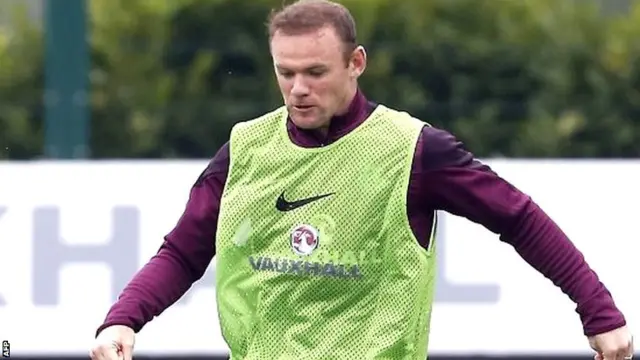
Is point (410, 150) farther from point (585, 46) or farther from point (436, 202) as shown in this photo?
point (585, 46)

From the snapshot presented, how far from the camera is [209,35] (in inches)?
393

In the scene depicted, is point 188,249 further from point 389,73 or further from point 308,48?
point 389,73

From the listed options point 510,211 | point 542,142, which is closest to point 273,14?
point 510,211

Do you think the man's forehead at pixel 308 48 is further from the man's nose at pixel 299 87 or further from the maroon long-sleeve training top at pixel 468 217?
the maroon long-sleeve training top at pixel 468 217

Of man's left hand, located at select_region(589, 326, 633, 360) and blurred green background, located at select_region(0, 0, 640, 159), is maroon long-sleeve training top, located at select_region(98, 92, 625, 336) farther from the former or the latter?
blurred green background, located at select_region(0, 0, 640, 159)

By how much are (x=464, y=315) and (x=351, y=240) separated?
3512mm

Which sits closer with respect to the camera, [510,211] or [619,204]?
[510,211]

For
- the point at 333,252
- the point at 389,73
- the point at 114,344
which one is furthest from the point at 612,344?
the point at 389,73

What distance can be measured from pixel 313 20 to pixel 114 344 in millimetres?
912

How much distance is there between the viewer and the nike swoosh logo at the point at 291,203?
4496mm

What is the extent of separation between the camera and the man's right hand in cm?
438

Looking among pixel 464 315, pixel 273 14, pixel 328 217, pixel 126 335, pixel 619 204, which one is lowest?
pixel 464 315

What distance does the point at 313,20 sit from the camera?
14.5 ft

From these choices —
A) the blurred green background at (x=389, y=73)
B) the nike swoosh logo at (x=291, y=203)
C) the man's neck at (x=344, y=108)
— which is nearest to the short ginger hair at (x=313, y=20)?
the man's neck at (x=344, y=108)
